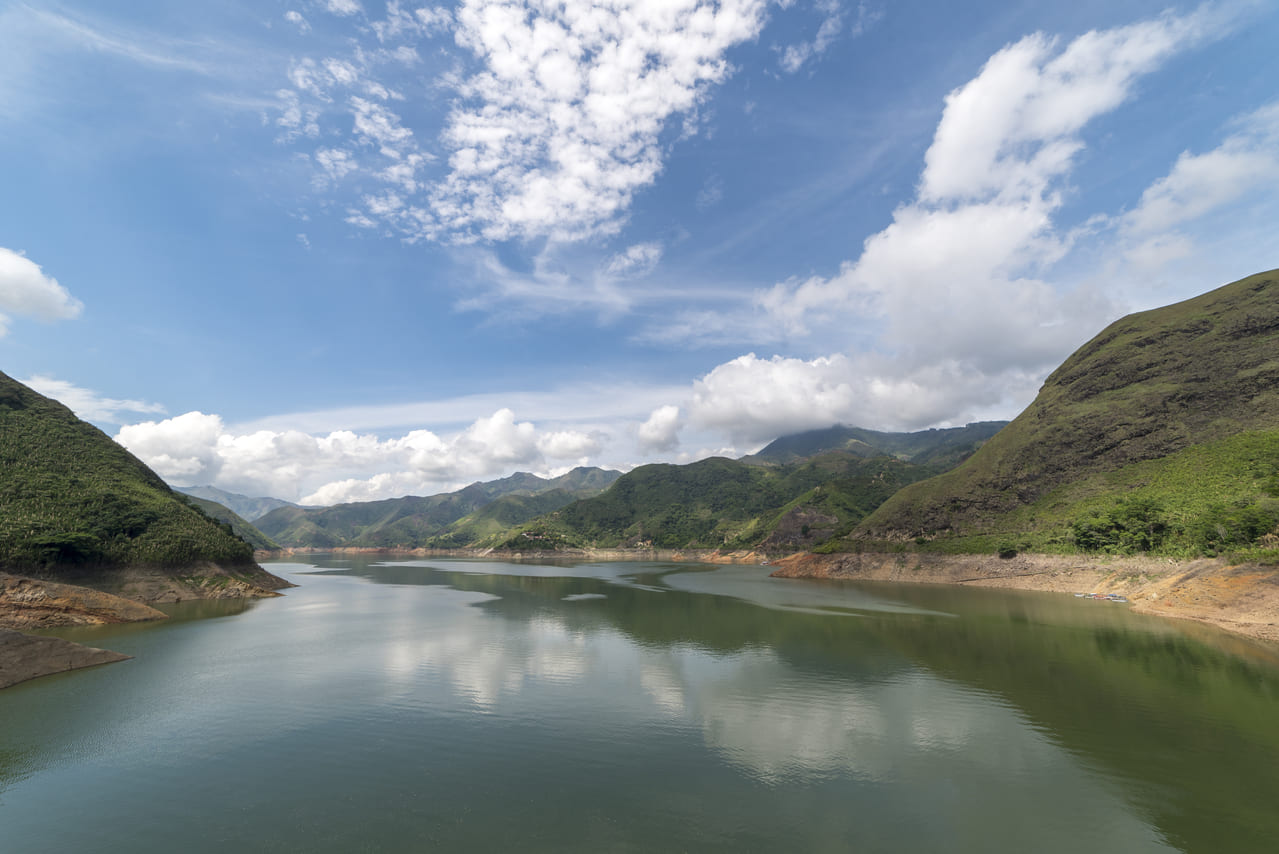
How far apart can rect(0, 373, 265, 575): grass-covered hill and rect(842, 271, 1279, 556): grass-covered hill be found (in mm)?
145231

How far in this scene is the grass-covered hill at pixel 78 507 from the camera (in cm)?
6419

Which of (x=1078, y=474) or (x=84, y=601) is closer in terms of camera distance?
(x=84, y=601)

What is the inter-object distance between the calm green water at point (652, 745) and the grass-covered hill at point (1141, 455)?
38979 millimetres

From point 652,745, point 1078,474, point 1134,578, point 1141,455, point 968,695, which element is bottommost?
point 968,695

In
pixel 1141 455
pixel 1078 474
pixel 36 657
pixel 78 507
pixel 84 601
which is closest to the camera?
pixel 36 657

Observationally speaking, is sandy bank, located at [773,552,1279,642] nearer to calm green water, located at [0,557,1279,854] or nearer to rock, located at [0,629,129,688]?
calm green water, located at [0,557,1279,854]

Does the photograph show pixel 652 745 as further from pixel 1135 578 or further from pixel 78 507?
pixel 78 507

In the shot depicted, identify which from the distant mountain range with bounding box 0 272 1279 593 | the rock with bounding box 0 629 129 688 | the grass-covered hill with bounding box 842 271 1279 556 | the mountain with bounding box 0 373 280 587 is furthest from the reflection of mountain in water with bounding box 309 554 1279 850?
the mountain with bounding box 0 373 280 587

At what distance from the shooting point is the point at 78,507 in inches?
2827

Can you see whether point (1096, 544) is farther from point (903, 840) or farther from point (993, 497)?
point (903, 840)

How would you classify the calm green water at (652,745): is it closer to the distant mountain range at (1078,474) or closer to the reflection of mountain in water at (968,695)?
the reflection of mountain in water at (968,695)

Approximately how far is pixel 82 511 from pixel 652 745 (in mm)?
93782

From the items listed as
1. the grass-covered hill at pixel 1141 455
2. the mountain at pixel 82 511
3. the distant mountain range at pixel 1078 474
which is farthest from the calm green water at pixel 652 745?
the grass-covered hill at pixel 1141 455

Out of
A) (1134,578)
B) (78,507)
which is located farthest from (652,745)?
(78,507)
